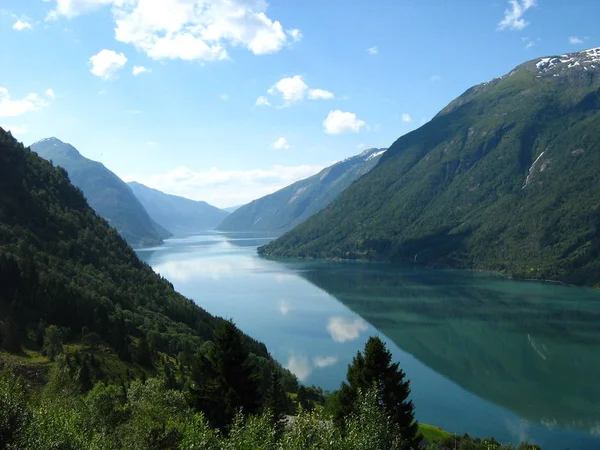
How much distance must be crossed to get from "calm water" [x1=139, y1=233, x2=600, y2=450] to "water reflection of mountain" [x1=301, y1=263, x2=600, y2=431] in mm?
203

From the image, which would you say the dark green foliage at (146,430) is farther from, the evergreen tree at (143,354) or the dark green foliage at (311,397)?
the evergreen tree at (143,354)

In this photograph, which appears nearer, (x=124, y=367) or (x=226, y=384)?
(x=226, y=384)

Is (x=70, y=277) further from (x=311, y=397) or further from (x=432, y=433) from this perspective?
(x=432, y=433)

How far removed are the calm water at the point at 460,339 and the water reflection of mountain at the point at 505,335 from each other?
0.67 feet

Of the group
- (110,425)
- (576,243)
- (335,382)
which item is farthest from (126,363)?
(576,243)

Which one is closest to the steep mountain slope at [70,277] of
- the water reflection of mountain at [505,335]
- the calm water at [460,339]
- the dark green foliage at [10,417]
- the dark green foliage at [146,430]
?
the calm water at [460,339]

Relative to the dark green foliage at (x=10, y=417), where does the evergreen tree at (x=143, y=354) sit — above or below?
below

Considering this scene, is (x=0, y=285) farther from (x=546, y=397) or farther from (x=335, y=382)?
(x=546, y=397)

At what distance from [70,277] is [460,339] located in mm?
67731

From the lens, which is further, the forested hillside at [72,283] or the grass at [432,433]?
the forested hillside at [72,283]

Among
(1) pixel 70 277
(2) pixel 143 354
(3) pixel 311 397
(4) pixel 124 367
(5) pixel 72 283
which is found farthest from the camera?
(1) pixel 70 277

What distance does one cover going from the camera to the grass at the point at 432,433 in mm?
46281

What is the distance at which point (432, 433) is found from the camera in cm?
4759

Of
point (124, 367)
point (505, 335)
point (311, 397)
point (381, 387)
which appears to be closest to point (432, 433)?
point (311, 397)
